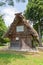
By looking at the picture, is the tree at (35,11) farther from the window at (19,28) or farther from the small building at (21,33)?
the window at (19,28)

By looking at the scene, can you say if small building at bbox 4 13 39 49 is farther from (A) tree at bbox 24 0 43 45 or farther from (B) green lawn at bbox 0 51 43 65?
(B) green lawn at bbox 0 51 43 65

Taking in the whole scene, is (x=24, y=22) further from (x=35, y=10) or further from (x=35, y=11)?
(x=35, y=10)

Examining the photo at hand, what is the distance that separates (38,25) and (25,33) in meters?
11.7

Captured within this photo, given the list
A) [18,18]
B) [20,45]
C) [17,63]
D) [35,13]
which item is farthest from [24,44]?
[17,63]

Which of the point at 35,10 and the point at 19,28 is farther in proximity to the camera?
the point at 35,10

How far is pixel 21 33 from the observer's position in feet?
81.6

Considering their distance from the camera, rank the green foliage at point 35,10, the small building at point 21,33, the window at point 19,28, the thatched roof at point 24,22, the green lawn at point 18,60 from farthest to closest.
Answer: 1. the green foliage at point 35,10
2. the window at point 19,28
3. the small building at point 21,33
4. the thatched roof at point 24,22
5. the green lawn at point 18,60

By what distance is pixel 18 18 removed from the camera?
25109 millimetres

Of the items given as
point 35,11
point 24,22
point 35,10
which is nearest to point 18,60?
point 24,22

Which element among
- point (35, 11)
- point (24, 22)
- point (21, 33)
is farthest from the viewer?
point (35, 11)

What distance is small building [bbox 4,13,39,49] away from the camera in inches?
960

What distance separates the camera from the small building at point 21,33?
80.0 ft

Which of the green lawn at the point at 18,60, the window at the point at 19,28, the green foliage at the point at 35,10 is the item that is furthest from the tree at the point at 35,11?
the green lawn at the point at 18,60

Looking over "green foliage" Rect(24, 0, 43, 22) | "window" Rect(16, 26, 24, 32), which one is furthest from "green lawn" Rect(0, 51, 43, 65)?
"green foliage" Rect(24, 0, 43, 22)
